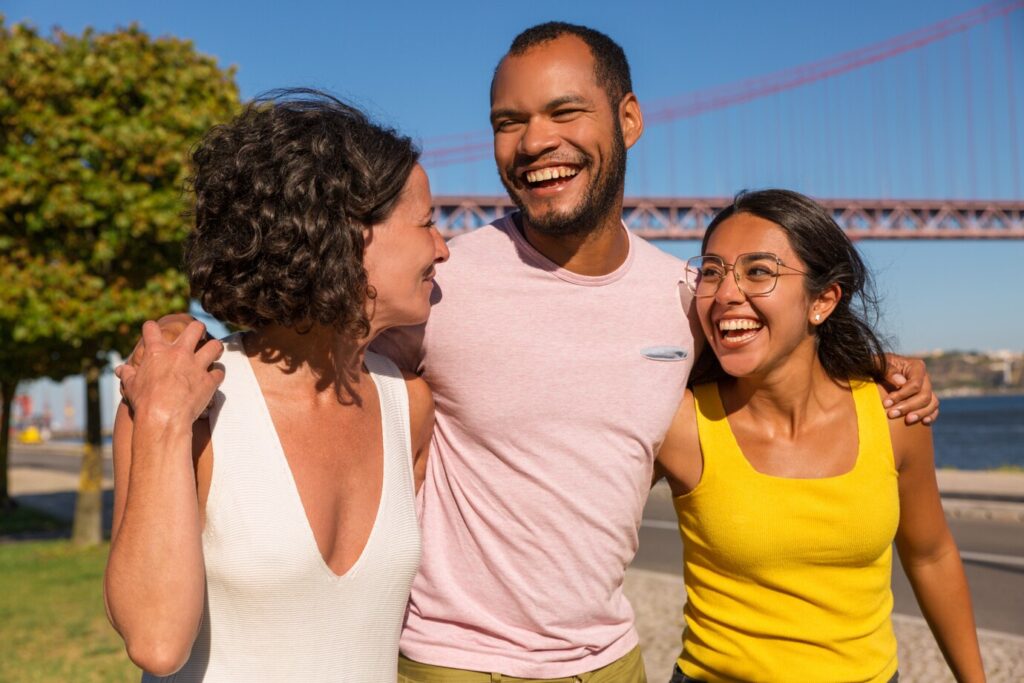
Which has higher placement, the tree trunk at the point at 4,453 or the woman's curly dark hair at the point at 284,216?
the woman's curly dark hair at the point at 284,216

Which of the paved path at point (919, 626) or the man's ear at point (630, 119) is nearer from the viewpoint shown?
the man's ear at point (630, 119)

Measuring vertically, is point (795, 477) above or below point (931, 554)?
above

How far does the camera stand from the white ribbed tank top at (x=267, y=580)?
1.74 m

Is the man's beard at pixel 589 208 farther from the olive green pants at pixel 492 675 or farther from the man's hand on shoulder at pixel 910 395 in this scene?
the olive green pants at pixel 492 675

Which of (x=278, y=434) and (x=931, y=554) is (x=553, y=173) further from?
(x=931, y=554)

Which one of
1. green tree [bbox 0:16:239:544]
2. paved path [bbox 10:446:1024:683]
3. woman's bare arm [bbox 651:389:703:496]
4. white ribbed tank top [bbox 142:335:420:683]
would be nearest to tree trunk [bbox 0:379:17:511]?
green tree [bbox 0:16:239:544]

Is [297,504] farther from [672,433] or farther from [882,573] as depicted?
[882,573]

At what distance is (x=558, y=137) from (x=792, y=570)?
3.85ft

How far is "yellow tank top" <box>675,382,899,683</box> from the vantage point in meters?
2.34

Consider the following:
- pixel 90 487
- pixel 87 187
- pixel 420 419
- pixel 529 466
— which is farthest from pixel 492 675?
pixel 90 487

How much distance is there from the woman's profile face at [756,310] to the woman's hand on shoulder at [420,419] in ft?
2.41

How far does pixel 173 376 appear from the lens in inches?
67.1

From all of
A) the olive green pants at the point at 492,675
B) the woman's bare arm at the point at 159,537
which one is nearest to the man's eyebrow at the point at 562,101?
the woman's bare arm at the point at 159,537

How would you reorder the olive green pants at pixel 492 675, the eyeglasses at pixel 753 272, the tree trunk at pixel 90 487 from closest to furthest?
the olive green pants at pixel 492 675 < the eyeglasses at pixel 753 272 < the tree trunk at pixel 90 487
